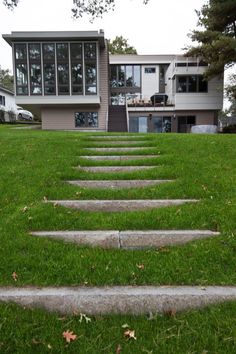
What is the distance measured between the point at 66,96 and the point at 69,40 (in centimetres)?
360

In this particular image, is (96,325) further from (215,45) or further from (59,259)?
(215,45)

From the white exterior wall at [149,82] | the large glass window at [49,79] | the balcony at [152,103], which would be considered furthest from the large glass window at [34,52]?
the white exterior wall at [149,82]

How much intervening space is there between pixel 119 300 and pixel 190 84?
2708cm

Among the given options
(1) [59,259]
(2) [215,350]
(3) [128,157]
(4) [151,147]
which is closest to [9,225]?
(1) [59,259]

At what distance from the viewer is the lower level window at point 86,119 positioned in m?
27.5

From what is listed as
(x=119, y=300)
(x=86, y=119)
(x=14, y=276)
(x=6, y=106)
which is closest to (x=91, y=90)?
(x=86, y=119)

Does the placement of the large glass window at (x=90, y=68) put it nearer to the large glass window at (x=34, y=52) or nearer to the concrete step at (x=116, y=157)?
the large glass window at (x=34, y=52)

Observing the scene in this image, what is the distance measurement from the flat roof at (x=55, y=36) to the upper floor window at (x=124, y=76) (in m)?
9.40

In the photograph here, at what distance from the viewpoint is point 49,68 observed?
25578 mm

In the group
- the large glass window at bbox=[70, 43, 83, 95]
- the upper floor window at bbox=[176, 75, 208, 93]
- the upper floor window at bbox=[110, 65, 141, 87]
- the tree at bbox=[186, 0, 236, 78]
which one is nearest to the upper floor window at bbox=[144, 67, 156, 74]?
the upper floor window at bbox=[110, 65, 141, 87]

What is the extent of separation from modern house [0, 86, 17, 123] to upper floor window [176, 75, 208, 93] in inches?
772

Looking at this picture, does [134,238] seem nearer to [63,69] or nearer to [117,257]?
[117,257]

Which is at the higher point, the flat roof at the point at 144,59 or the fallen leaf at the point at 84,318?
the flat roof at the point at 144,59

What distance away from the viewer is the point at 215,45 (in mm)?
21406
